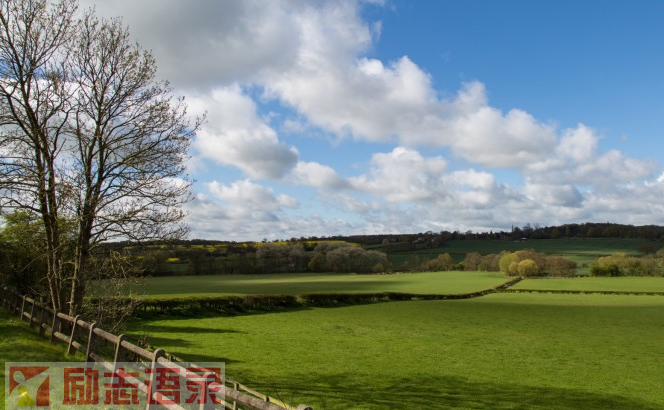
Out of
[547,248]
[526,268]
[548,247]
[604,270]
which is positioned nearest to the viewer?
[604,270]

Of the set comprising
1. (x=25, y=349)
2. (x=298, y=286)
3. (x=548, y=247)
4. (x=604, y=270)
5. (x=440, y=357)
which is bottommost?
(x=298, y=286)

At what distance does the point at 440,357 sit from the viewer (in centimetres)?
2392

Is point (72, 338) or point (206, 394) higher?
point (206, 394)

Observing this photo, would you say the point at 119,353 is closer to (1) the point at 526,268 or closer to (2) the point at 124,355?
(2) the point at 124,355

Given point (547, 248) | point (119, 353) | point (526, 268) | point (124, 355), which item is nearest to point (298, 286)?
point (526, 268)

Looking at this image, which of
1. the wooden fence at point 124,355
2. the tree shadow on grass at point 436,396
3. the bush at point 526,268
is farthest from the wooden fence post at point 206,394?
the bush at point 526,268

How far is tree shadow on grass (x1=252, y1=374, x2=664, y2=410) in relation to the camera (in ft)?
48.8

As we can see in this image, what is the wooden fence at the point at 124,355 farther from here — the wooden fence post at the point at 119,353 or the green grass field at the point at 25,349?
the green grass field at the point at 25,349

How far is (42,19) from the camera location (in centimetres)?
1375

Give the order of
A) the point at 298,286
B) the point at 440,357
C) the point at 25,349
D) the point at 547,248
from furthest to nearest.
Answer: the point at 547,248
the point at 298,286
the point at 440,357
the point at 25,349

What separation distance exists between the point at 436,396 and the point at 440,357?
7.91 metres

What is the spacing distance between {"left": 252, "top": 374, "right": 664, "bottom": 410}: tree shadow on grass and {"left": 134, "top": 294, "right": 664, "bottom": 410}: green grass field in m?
0.04

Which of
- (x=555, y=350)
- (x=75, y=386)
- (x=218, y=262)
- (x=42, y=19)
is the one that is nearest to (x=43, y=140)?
(x=42, y=19)

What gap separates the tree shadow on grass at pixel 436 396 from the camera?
14.9 m
